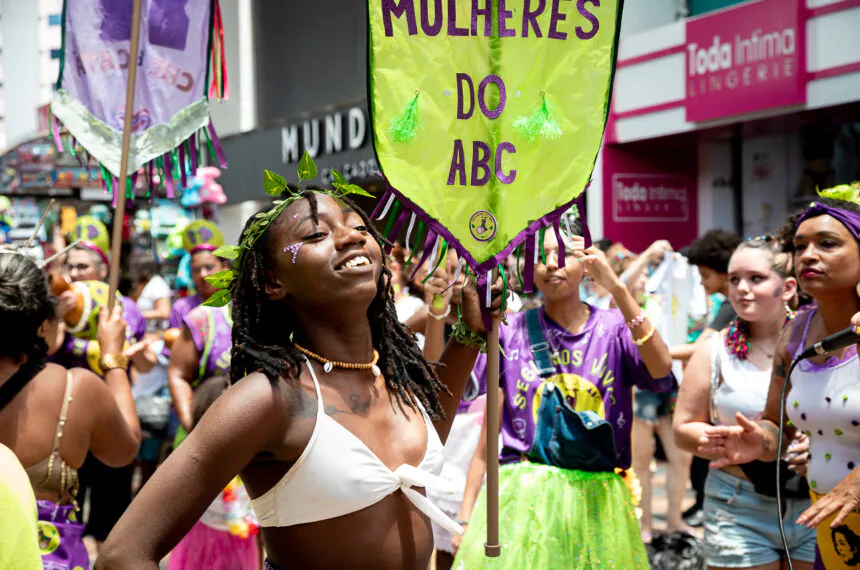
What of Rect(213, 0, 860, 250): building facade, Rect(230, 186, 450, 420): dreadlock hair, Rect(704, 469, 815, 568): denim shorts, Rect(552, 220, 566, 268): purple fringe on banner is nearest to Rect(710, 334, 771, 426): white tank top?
Rect(704, 469, 815, 568): denim shorts

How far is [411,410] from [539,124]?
836 millimetres

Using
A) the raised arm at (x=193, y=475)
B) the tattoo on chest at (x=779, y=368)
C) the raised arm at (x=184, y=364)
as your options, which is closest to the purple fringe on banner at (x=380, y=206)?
the raised arm at (x=193, y=475)

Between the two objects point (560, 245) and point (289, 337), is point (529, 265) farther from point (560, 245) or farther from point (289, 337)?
point (289, 337)

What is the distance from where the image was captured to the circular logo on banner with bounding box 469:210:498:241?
2785mm

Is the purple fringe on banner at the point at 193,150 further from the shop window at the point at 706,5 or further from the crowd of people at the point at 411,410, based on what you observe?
the shop window at the point at 706,5

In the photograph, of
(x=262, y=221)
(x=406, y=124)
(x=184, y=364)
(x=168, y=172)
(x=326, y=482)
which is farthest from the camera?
(x=184, y=364)

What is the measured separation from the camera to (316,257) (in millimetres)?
2395

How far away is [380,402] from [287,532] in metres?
0.38

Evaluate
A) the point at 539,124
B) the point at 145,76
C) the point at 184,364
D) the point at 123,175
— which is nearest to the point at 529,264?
the point at 539,124

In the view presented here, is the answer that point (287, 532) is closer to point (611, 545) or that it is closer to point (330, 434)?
point (330, 434)

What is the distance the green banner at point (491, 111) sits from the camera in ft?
8.86

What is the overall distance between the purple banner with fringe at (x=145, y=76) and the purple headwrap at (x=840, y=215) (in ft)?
Answer: 8.46

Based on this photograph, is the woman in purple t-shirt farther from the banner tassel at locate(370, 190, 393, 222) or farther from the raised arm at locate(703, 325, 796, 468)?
the banner tassel at locate(370, 190, 393, 222)

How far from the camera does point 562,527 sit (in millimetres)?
3818
